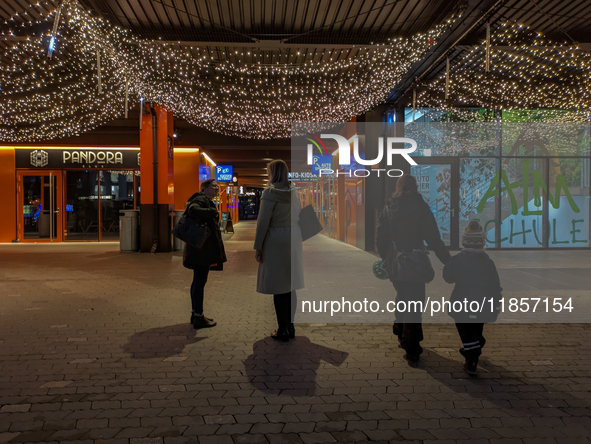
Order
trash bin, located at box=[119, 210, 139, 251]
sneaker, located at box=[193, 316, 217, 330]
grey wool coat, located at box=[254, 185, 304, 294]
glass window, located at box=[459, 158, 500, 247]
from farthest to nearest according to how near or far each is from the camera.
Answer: trash bin, located at box=[119, 210, 139, 251] → glass window, located at box=[459, 158, 500, 247] → sneaker, located at box=[193, 316, 217, 330] → grey wool coat, located at box=[254, 185, 304, 294]

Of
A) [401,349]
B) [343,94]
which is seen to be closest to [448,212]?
[343,94]

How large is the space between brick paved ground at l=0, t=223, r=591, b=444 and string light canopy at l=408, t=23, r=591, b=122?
546 cm

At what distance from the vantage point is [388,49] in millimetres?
8406

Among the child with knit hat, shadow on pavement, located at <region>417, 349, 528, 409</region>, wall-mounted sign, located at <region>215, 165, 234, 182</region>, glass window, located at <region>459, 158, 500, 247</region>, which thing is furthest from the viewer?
wall-mounted sign, located at <region>215, 165, 234, 182</region>

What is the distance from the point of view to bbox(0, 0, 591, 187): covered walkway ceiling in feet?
22.8

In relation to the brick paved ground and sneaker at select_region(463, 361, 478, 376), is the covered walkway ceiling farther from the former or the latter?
sneaker at select_region(463, 361, 478, 376)

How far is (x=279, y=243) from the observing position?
446cm

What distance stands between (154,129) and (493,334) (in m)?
10.6

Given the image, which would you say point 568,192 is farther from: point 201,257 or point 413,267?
point 201,257

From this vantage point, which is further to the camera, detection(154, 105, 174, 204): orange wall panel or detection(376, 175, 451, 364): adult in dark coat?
detection(154, 105, 174, 204): orange wall panel

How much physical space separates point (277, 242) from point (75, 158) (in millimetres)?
14918

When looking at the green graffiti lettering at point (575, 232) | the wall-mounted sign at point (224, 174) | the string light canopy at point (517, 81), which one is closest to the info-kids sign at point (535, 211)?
the green graffiti lettering at point (575, 232)

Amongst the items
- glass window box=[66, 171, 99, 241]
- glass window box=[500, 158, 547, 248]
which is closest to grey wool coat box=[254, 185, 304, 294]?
glass window box=[500, 158, 547, 248]

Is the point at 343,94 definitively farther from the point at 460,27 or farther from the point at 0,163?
the point at 0,163
